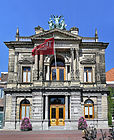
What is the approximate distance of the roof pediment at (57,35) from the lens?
32.2 metres

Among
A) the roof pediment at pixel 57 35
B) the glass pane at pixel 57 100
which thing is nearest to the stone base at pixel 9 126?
the glass pane at pixel 57 100

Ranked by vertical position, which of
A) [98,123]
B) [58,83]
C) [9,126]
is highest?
[58,83]

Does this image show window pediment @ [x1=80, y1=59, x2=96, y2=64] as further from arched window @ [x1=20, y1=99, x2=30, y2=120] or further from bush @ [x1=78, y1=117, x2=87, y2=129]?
arched window @ [x1=20, y1=99, x2=30, y2=120]

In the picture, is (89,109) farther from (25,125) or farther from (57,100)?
(25,125)

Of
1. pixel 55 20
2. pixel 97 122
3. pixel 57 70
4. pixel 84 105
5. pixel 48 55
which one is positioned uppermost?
pixel 55 20

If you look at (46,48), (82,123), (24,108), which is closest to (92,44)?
(46,48)

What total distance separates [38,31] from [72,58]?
7.08 m

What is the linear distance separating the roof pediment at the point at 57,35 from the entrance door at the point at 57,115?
10123mm

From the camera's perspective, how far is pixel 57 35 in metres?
32.6

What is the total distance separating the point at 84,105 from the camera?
104ft

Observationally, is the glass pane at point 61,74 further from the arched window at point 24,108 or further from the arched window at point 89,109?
the arched window at point 24,108

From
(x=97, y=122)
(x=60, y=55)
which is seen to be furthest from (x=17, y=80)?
(x=97, y=122)

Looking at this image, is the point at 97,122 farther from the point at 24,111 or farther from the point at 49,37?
the point at 49,37

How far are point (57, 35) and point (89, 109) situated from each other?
38.6 ft
